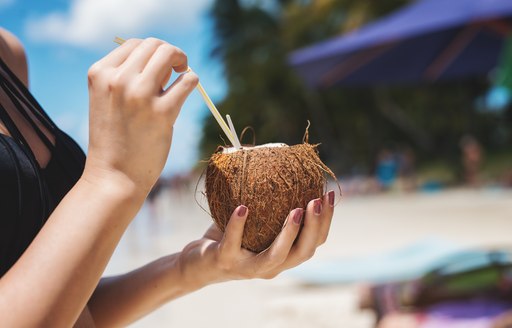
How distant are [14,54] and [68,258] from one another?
2.69 feet

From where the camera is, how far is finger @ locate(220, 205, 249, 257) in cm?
119

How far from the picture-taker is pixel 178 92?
96 cm

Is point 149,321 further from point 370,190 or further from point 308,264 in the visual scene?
point 370,190

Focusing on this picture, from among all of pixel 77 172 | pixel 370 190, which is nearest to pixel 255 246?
pixel 77 172

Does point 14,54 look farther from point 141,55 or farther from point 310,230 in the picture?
point 310,230

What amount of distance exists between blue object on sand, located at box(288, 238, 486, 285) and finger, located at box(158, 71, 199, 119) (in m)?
5.94

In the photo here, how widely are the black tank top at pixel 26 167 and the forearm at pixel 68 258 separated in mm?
120

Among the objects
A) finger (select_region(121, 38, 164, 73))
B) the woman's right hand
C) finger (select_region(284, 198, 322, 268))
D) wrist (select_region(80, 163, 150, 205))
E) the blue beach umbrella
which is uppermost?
the blue beach umbrella

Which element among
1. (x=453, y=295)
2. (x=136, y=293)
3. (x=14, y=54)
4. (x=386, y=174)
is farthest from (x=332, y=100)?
(x=136, y=293)

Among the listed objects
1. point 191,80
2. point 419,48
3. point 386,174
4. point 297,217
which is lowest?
point 297,217

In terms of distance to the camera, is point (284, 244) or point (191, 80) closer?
point (191, 80)

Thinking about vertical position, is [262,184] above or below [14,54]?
below

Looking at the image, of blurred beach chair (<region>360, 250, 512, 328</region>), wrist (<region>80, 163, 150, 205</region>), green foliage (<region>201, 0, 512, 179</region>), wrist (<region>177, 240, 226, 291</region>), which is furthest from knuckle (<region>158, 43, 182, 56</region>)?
green foliage (<region>201, 0, 512, 179</region>)

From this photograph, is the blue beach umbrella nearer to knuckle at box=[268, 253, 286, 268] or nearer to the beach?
the beach
